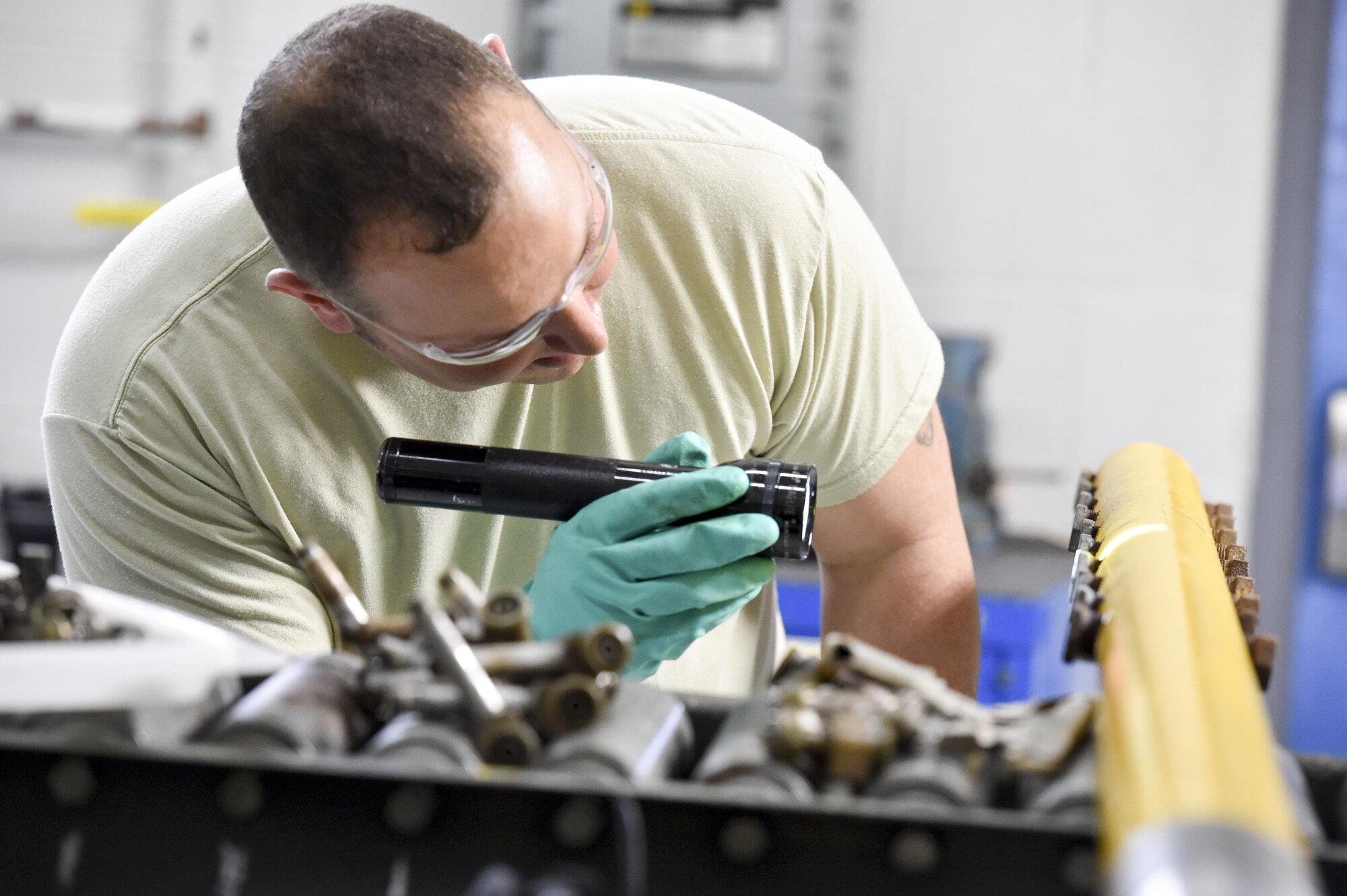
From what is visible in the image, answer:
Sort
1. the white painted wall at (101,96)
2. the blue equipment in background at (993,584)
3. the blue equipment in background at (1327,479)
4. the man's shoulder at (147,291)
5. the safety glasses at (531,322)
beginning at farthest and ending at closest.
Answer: the white painted wall at (101,96) → the blue equipment in background at (1327,479) → the blue equipment in background at (993,584) → the man's shoulder at (147,291) → the safety glasses at (531,322)

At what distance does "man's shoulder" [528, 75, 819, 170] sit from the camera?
126 centimetres

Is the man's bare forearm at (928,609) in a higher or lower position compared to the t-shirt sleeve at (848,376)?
lower

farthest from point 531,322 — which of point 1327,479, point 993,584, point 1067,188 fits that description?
point 1327,479

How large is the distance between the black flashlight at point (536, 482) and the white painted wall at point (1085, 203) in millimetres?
1962

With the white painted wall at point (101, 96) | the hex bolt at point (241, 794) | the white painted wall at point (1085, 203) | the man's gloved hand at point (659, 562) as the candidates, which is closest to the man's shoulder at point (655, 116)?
the man's gloved hand at point (659, 562)

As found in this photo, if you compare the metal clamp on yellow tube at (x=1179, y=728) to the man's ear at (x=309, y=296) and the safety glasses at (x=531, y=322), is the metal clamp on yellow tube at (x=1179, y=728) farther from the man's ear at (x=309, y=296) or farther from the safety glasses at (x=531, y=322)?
the man's ear at (x=309, y=296)

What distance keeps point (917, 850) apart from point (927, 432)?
0.96 m

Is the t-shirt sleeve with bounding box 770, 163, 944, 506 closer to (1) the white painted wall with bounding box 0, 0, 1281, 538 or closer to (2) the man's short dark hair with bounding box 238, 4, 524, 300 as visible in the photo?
(2) the man's short dark hair with bounding box 238, 4, 524, 300

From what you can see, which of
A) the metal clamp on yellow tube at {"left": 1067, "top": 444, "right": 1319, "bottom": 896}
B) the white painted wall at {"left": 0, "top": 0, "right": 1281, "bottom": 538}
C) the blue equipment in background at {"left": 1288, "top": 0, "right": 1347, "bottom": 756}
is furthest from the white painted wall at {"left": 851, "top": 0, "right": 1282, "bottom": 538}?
the metal clamp on yellow tube at {"left": 1067, "top": 444, "right": 1319, "bottom": 896}

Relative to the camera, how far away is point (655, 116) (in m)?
1.29

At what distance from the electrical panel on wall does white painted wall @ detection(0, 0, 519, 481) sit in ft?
0.89

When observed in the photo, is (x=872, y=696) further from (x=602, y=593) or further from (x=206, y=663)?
(x=602, y=593)

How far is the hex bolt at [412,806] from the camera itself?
1.64 feet

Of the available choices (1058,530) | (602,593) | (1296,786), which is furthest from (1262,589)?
(1296,786)
